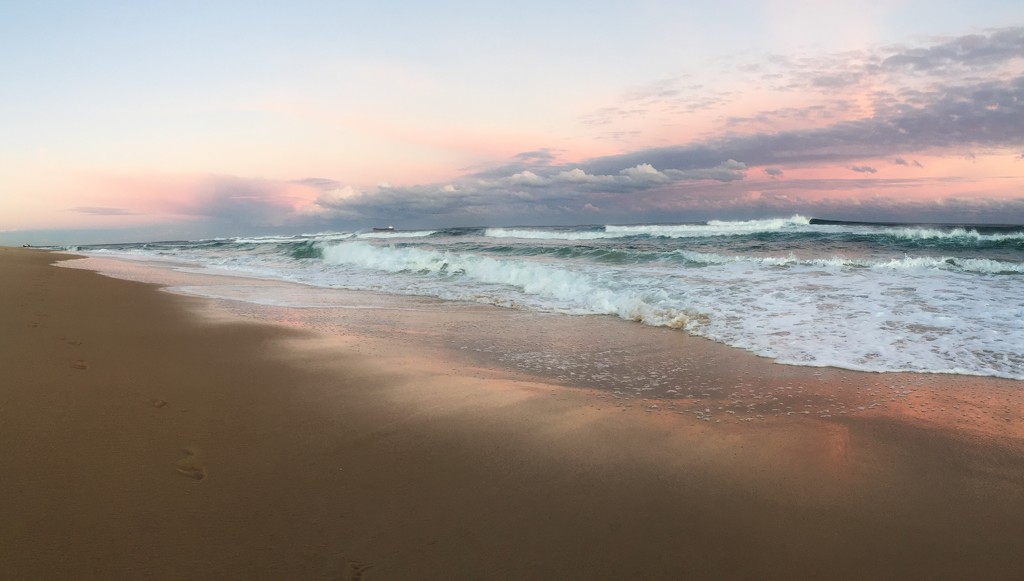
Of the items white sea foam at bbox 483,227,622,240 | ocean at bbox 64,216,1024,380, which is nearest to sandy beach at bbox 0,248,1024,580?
ocean at bbox 64,216,1024,380

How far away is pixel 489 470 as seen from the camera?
289 cm

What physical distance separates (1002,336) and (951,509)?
4.68m

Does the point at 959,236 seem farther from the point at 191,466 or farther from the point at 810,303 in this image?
the point at 191,466

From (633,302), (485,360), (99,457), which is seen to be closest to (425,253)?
(633,302)

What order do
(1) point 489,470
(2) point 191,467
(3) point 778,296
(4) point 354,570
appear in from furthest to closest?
(3) point 778,296, (1) point 489,470, (2) point 191,467, (4) point 354,570

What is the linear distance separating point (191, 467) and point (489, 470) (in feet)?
4.74

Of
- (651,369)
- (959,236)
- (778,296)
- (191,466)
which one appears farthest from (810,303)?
(959,236)

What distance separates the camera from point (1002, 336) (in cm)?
602

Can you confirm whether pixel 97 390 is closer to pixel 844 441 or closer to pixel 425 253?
pixel 844 441

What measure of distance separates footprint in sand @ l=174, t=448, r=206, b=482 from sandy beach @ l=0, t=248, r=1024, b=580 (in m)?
0.01

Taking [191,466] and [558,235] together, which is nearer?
[191,466]

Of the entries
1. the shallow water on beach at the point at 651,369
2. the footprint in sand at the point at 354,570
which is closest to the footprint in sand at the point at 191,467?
the footprint in sand at the point at 354,570

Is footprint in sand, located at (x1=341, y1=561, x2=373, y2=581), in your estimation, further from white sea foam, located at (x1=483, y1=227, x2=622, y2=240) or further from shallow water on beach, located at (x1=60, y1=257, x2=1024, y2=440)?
white sea foam, located at (x1=483, y1=227, x2=622, y2=240)

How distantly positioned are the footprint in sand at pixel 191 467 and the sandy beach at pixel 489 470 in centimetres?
1
